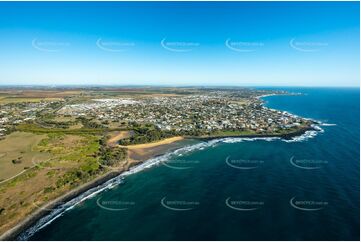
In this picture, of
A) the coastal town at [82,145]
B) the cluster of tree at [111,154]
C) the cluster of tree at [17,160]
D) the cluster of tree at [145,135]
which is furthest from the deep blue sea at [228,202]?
the cluster of tree at [17,160]

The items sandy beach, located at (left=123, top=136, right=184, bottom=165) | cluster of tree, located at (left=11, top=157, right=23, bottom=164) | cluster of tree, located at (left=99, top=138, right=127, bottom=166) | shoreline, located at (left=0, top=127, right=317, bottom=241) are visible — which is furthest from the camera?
sandy beach, located at (left=123, top=136, right=184, bottom=165)

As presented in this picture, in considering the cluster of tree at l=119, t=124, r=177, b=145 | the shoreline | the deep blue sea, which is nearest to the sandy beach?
the shoreline

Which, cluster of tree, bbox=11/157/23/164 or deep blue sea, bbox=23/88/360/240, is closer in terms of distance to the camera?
deep blue sea, bbox=23/88/360/240

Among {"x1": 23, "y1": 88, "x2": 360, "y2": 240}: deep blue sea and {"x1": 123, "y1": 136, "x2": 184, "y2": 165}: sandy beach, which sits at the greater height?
{"x1": 123, "y1": 136, "x2": 184, "y2": 165}: sandy beach

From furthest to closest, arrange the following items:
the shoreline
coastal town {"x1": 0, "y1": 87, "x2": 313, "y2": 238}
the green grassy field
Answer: the green grassy field → coastal town {"x1": 0, "y1": 87, "x2": 313, "y2": 238} → the shoreline

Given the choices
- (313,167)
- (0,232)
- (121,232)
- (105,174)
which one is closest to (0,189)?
(0,232)

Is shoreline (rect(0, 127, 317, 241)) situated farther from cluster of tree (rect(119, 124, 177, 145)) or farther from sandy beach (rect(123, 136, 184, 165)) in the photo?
cluster of tree (rect(119, 124, 177, 145))

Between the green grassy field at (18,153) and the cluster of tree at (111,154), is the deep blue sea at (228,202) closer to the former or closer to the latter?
the cluster of tree at (111,154)

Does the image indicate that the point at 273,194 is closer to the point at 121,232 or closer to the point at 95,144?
the point at 121,232

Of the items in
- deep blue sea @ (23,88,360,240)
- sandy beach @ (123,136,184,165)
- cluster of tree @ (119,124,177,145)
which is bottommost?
deep blue sea @ (23,88,360,240)
